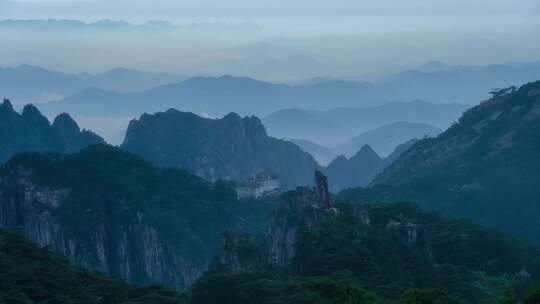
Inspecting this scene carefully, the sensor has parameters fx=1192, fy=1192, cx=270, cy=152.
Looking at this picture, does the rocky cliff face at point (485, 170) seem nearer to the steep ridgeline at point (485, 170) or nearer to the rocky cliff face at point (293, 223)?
the steep ridgeline at point (485, 170)

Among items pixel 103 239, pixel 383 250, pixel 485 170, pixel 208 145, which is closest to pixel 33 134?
pixel 208 145

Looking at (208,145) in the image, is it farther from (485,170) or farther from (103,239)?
(103,239)

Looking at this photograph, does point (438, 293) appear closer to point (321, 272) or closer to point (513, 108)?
point (321, 272)

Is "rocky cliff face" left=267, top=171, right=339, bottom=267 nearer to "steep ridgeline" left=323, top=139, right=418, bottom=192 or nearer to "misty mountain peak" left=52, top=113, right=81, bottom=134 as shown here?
"misty mountain peak" left=52, top=113, right=81, bottom=134

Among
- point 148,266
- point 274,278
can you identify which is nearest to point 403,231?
point 274,278

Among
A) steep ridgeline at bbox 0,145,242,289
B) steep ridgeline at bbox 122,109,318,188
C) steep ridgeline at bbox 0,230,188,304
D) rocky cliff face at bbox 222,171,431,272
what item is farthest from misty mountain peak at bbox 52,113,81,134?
steep ridgeline at bbox 0,230,188,304

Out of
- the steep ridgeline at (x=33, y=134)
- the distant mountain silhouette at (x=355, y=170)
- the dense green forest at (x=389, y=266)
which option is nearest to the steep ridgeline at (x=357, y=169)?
the distant mountain silhouette at (x=355, y=170)
